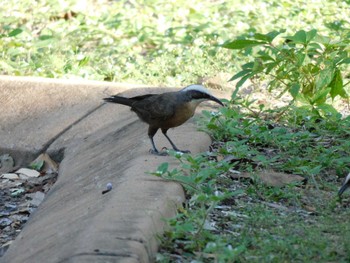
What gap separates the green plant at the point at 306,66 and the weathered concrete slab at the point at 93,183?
0.76 metres

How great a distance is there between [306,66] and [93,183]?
236cm

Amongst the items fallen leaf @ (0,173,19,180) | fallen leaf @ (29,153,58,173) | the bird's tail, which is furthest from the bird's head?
fallen leaf @ (0,173,19,180)

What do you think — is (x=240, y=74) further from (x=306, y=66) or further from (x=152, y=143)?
(x=152, y=143)

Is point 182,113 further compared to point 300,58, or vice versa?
point 300,58

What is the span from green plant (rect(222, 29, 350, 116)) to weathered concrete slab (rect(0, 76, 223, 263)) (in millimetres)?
765

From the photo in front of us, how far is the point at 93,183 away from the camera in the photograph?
528cm

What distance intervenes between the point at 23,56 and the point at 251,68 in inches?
148

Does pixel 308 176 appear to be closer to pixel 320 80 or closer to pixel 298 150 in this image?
pixel 298 150

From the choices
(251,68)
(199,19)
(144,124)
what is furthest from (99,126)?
(199,19)

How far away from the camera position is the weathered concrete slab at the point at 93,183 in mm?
3910

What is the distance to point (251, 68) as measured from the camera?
6742mm

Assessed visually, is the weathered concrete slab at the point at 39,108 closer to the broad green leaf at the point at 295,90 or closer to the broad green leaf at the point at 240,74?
the broad green leaf at the point at 240,74

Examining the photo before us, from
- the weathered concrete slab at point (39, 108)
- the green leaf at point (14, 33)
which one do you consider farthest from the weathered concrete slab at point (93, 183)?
the green leaf at point (14, 33)

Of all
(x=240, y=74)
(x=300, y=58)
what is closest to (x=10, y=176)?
(x=240, y=74)
